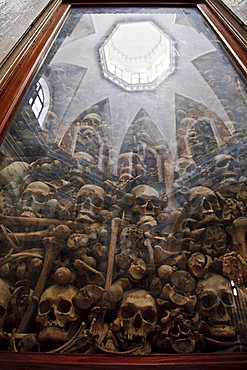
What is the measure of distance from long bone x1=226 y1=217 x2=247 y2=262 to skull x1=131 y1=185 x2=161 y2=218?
0.57 metres

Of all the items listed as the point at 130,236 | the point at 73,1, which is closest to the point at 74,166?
the point at 130,236

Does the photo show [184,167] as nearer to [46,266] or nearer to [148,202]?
[148,202]

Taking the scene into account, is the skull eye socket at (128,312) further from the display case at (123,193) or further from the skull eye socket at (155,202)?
the skull eye socket at (155,202)

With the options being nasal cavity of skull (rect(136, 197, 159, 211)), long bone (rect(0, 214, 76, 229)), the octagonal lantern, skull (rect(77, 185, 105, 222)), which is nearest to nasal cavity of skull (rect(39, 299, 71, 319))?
long bone (rect(0, 214, 76, 229))

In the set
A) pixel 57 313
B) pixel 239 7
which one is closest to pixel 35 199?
pixel 57 313

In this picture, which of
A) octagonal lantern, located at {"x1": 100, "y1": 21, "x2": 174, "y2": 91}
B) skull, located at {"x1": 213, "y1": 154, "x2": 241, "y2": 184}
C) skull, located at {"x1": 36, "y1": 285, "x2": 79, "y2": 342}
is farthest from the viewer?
octagonal lantern, located at {"x1": 100, "y1": 21, "x2": 174, "y2": 91}

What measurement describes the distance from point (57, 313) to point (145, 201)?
116 cm

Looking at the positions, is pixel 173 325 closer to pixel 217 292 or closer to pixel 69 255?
pixel 217 292

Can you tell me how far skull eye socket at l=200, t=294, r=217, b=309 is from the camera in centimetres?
237

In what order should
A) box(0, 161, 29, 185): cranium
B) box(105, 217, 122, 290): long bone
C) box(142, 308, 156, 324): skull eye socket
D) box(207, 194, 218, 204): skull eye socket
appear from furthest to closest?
box(207, 194, 218, 204): skull eye socket, box(0, 161, 29, 185): cranium, box(105, 217, 122, 290): long bone, box(142, 308, 156, 324): skull eye socket

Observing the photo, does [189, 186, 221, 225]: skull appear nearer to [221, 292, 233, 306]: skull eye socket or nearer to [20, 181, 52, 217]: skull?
[221, 292, 233, 306]: skull eye socket

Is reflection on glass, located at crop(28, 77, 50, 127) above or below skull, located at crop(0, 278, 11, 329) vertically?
above

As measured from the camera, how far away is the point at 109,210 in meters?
3.08

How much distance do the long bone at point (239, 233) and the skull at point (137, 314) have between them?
64 centimetres
